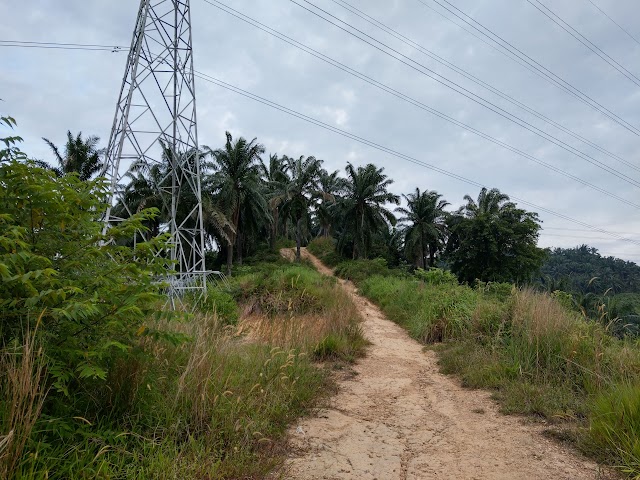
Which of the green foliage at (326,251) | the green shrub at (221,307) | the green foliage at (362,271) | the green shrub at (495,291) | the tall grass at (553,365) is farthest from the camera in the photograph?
the green foliage at (326,251)

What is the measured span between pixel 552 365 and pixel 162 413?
16.3 ft

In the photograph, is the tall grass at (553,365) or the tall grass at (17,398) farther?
the tall grass at (553,365)

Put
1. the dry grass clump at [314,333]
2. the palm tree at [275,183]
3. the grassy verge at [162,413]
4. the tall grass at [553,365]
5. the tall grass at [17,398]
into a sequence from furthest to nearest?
the palm tree at [275,183] < the dry grass clump at [314,333] < the tall grass at [553,365] < the grassy verge at [162,413] < the tall grass at [17,398]

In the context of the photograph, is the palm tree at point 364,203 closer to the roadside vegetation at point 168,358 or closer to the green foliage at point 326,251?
the green foliage at point 326,251

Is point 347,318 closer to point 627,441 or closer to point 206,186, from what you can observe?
point 627,441

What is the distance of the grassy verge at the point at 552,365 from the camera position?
336 centimetres

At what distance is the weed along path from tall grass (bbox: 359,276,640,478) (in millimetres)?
258

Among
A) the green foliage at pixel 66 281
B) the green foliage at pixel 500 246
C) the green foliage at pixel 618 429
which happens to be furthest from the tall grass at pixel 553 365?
the green foliage at pixel 500 246

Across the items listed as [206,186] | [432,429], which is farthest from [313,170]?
[432,429]

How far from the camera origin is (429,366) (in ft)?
22.0

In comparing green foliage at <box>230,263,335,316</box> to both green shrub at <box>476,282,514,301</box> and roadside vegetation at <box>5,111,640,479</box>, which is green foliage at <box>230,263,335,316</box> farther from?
green shrub at <box>476,282,514,301</box>

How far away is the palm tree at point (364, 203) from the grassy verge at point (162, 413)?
32198mm

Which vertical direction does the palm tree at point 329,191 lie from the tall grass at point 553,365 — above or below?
above

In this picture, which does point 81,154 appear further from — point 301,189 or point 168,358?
point 168,358
